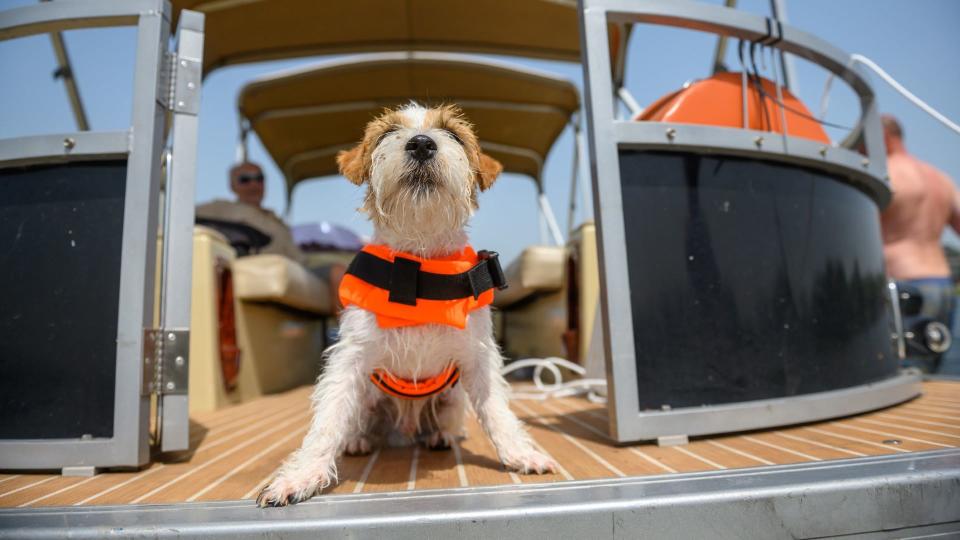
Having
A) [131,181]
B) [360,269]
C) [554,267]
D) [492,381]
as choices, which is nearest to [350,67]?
[554,267]

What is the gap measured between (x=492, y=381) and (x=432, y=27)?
3622 mm

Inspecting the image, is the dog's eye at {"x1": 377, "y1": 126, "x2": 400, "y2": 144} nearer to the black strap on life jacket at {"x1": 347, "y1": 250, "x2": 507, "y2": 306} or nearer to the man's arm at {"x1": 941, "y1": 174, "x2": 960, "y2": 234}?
the black strap on life jacket at {"x1": 347, "y1": 250, "x2": 507, "y2": 306}

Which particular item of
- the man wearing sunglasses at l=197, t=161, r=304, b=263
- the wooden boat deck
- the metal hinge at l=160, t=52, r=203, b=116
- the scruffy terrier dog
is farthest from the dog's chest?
the man wearing sunglasses at l=197, t=161, r=304, b=263

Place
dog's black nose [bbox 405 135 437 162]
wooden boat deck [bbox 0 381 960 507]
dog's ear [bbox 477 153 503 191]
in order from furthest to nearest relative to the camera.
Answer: dog's ear [bbox 477 153 503 191], dog's black nose [bbox 405 135 437 162], wooden boat deck [bbox 0 381 960 507]

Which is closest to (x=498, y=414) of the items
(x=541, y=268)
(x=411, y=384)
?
(x=411, y=384)

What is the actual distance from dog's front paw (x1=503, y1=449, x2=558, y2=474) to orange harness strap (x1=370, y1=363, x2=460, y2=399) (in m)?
0.38

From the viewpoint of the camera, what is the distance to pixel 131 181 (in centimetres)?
201

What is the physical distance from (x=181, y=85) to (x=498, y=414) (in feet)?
6.14

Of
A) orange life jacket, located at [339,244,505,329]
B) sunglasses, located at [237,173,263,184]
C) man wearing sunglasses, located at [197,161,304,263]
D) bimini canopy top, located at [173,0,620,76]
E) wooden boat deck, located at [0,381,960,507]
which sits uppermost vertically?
bimini canopy top, located at [173,0,620,76]

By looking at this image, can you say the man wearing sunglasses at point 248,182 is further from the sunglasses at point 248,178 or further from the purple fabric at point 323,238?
the purple fabric at point 323,238

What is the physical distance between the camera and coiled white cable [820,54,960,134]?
248 cm

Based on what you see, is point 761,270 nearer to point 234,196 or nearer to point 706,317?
point 706,317

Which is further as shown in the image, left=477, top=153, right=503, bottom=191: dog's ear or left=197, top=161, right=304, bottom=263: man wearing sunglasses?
left=197, top=161, right=304, bottom=263: man wearing sunglasses

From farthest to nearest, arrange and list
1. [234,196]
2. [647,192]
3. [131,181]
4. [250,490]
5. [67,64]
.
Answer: [234,196] < [67,64] < [647,192] < [131,181] < [250,490]
